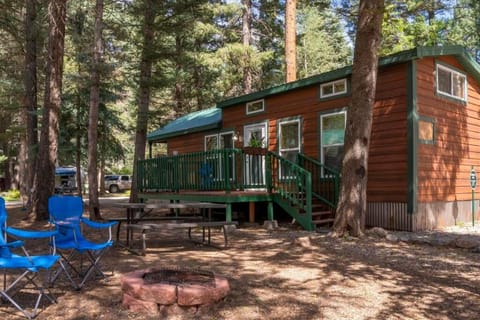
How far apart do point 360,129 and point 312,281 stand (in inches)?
154

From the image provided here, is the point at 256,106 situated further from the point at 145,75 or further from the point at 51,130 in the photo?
the point at 51,130

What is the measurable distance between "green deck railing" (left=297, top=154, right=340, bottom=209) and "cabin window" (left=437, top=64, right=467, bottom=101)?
2.99 meters

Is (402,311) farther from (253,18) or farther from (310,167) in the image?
(253,18)

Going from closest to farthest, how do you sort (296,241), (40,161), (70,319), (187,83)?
1. (70,319)
2. (296,241)
3. (40,161)
4. (187,83)

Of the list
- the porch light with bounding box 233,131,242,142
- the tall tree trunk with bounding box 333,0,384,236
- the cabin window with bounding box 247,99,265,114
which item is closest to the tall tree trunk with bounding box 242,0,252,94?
the porch light with bounding box 233,131,242,142

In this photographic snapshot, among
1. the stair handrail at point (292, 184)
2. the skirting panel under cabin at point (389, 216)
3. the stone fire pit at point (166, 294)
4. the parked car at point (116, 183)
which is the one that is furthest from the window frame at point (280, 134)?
the parked car at point (116, 183)

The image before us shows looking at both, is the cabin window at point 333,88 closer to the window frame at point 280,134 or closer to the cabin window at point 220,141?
the window frame at point 280,134

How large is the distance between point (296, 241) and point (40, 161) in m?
7.52

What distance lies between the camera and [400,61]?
890 cm

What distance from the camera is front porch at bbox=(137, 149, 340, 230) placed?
962 cm

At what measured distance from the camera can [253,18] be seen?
2378 cm

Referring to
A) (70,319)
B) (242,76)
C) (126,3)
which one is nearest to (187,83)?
(242,76)

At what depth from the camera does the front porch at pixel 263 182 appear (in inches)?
379

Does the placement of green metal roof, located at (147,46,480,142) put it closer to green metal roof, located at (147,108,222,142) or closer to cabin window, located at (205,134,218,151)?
green metal roof, located at (147,108,222,142)
